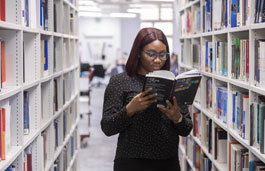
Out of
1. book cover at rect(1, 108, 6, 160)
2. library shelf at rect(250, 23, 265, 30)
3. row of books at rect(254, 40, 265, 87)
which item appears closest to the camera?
book cover at rect(1, 108, 6, 160)

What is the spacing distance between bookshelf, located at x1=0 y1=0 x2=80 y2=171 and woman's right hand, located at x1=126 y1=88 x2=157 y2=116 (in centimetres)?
59

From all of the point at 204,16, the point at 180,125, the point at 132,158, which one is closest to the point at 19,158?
the point at 132,158

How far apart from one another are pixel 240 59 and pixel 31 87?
1332 mm

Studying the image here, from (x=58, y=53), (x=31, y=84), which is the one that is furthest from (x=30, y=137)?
(x=58, y=53)

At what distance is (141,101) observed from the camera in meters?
1.90

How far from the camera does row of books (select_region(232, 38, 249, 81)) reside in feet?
7.32

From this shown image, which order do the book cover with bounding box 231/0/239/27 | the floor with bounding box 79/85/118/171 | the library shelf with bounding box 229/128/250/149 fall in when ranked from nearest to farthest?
the library shelf with bounding box 229/128/250/149 < the book cover with bounding box 231/0/239/27 < the floor with bounding box 79/85/118/171

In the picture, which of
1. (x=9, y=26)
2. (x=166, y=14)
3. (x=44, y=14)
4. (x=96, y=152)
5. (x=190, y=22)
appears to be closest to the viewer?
(x=9, y=26)

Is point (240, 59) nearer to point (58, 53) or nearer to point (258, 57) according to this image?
point (258, 57)

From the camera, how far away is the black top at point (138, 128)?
2033 millimetres

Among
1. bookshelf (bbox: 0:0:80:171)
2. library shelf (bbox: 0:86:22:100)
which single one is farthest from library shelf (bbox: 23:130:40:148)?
library shelf (bbox: 0:86:22:100)

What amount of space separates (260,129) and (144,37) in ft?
2.59

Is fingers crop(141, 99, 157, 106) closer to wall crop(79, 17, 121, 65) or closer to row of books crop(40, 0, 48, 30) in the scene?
row of books crop(40, 0, 48, 30)

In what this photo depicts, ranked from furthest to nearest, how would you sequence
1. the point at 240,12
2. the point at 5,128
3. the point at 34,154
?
the point at 34,154
the point at 240,12
the point at 5,128
